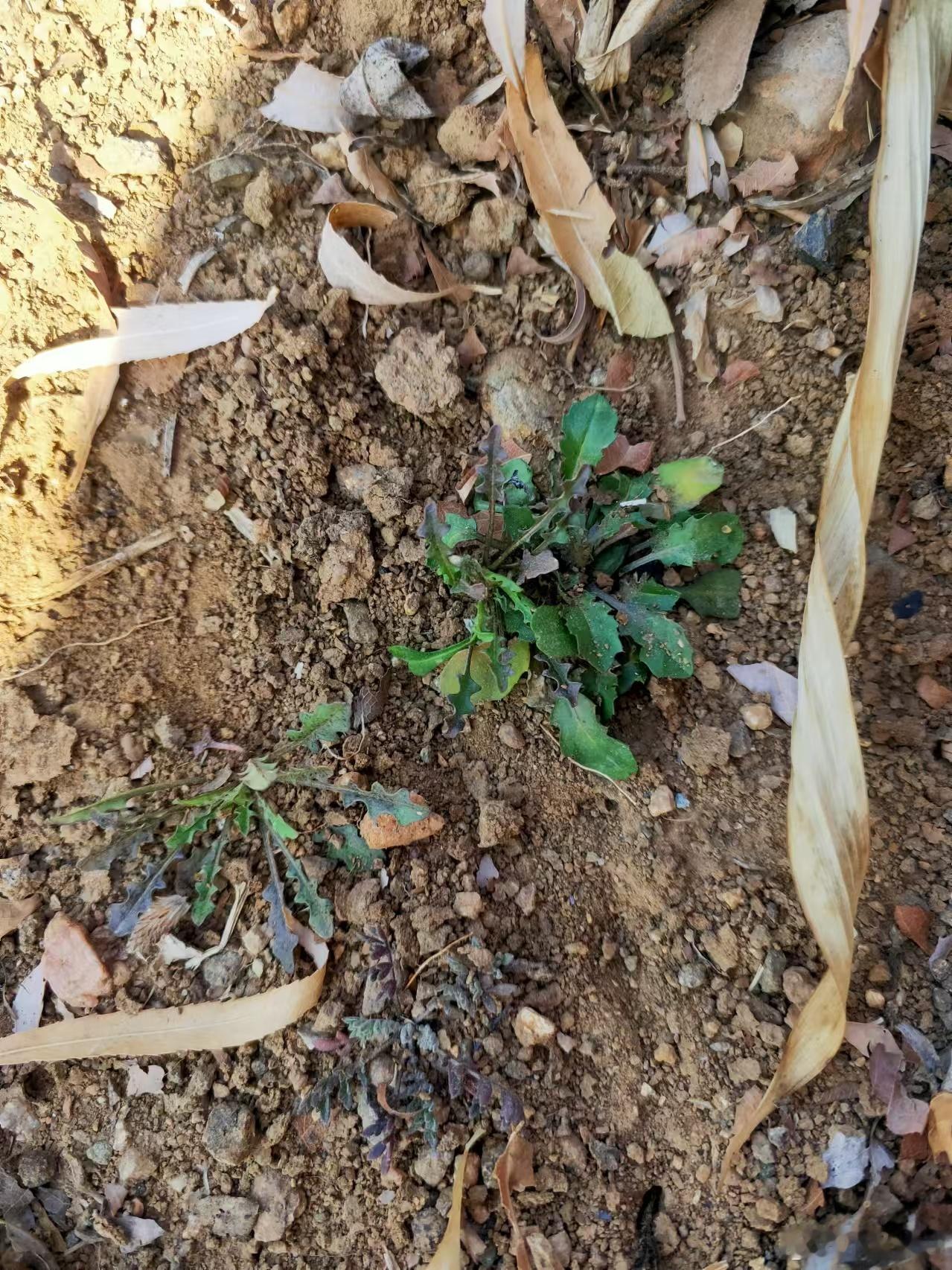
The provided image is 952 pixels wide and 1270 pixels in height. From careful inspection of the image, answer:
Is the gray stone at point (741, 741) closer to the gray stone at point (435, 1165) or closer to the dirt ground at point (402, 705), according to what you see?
the dirt ground at point (402, 705)

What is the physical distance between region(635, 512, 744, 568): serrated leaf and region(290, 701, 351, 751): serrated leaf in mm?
757

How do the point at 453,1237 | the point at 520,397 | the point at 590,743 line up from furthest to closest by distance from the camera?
the point at 520,397
the point at 590,743
the point at 453,1237

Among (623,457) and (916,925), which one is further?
(623,457)

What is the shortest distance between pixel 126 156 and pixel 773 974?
7.08 feet

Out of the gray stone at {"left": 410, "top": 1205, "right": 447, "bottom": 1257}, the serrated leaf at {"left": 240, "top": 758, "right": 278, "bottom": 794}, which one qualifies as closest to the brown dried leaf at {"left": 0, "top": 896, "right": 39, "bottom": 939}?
the serrated leaf at {"left": 240, "top": 758, "right": 278, "bottom": 794}

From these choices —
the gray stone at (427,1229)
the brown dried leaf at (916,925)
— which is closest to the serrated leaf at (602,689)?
the brown dried leaf at (916,925)

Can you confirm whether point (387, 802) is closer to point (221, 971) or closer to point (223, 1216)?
point (221, 971)

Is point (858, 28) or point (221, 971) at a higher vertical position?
point (858, 28)

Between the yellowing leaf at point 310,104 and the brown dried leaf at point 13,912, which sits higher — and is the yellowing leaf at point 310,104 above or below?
above

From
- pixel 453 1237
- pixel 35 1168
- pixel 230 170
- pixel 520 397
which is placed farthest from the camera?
pixel 520 397

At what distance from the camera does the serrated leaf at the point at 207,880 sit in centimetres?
144

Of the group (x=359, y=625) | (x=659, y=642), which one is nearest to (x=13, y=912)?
(x=359, y=625)

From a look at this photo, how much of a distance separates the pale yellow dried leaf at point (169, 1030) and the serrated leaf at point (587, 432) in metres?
1.18

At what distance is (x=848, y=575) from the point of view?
4.67 ft
